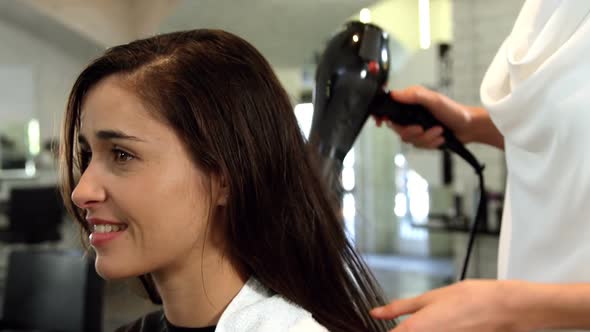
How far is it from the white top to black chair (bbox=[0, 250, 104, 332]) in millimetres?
872

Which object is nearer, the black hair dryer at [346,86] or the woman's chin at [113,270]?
the woman's chin at [113,270]

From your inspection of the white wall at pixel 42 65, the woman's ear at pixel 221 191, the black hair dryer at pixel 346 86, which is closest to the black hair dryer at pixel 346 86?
the black hair dryer at pixel 346 86

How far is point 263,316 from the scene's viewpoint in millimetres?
694

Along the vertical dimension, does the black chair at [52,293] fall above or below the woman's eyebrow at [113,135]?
below

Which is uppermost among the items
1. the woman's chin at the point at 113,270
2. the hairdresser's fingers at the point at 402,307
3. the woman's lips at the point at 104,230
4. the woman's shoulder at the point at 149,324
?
the woman's lips at the point at 104,230

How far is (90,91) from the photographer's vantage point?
72cm

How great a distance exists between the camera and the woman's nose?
0.66 meters

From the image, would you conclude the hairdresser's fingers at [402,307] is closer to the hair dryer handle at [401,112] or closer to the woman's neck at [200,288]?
the woman's neck at [200,288]

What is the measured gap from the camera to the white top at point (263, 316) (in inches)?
27.0

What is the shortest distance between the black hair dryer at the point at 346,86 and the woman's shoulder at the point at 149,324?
356 mm

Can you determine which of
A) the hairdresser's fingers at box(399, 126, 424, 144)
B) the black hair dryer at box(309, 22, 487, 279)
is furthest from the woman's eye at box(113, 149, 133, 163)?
the hairdresser's fingers at box(399, 126, 424, 144)

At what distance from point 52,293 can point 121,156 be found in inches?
48.5

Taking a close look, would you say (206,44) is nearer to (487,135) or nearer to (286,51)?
(487,135)

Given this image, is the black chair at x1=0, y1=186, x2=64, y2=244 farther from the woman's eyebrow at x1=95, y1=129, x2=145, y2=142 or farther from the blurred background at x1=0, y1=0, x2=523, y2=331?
the woman's eyebrow at x1=95, y1=129, x2=145, y2=142
